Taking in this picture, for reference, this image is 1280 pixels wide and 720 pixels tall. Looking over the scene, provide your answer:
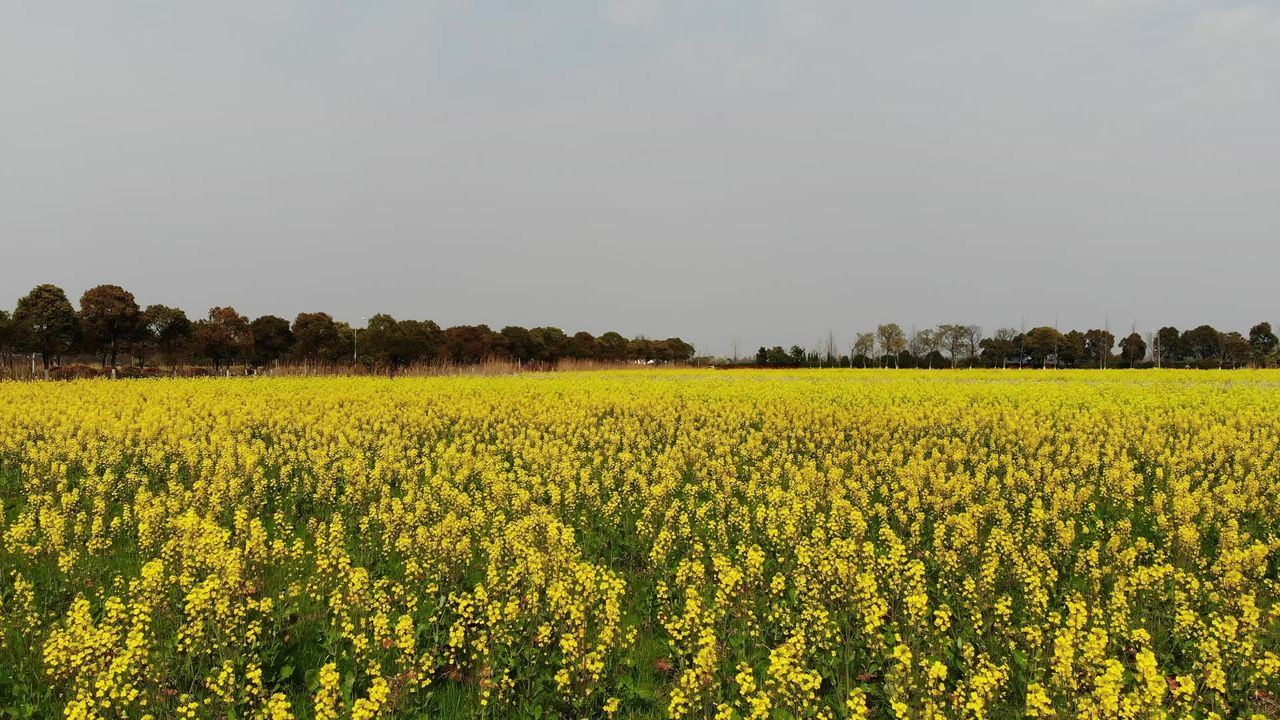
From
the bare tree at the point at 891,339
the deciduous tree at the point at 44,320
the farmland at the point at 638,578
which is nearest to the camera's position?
the farmland at the point at 638,578

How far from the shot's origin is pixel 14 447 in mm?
13758

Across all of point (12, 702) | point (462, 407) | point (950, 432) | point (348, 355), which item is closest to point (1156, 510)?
point (950, 432)

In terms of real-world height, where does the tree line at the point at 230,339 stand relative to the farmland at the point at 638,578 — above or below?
Answer: above

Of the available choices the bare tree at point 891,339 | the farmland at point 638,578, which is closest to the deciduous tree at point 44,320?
the farmland at point 638,578

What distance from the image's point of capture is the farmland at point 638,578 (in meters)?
4.66

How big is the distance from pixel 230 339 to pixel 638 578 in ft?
274

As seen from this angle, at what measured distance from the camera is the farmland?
4656 mm

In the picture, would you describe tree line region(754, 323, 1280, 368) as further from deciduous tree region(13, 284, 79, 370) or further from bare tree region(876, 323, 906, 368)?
deciduous tree region(13, 284, 79, 370)

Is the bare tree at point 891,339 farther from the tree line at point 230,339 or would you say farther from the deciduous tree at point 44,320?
the deciduous tree at point 44,320

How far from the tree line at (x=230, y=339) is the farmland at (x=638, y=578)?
156 ft

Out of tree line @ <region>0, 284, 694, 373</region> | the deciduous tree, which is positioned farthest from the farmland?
the deciduous tree

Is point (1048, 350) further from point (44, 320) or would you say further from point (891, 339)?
point (44, 320)

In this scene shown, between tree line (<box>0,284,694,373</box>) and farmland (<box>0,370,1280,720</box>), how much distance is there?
47656 millimetres

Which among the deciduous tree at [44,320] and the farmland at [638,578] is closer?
the farmland at [638,578]
